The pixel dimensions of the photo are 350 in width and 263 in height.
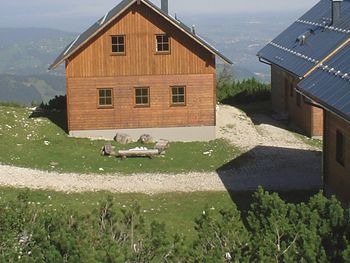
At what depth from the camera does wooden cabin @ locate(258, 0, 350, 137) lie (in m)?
26.7

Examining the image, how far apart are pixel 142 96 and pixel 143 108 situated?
0.60 metres

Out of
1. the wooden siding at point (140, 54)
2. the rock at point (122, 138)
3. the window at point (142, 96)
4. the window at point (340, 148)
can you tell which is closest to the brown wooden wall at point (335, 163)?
the window at point (340, 148)

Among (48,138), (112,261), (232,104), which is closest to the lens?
(112,261)

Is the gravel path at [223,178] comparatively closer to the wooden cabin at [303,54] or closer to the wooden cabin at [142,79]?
the wooden cabin at [303,54]

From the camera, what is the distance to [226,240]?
387 inches

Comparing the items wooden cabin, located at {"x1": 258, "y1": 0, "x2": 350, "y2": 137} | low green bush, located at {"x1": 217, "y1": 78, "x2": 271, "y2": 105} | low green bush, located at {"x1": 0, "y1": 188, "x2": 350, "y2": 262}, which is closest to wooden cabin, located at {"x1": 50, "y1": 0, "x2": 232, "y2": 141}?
wooden cabin, located at {"x1": 258, "y1": 0, "x2": 350, "y2": 137}

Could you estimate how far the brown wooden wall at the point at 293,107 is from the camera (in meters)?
32.1

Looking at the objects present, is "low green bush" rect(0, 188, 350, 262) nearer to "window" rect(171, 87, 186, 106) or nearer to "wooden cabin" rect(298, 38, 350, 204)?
"wooden cabin" rect(298, 38, 350, 204)

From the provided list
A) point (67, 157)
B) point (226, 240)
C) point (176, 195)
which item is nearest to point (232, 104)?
point (67, 157)

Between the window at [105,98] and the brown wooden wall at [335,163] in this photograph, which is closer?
the brown wooden wall at [335,163]

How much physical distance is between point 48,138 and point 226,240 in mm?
22547

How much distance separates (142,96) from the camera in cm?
3247

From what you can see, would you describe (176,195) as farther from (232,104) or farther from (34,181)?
(232,104)

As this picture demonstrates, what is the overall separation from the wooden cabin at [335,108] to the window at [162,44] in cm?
1089
